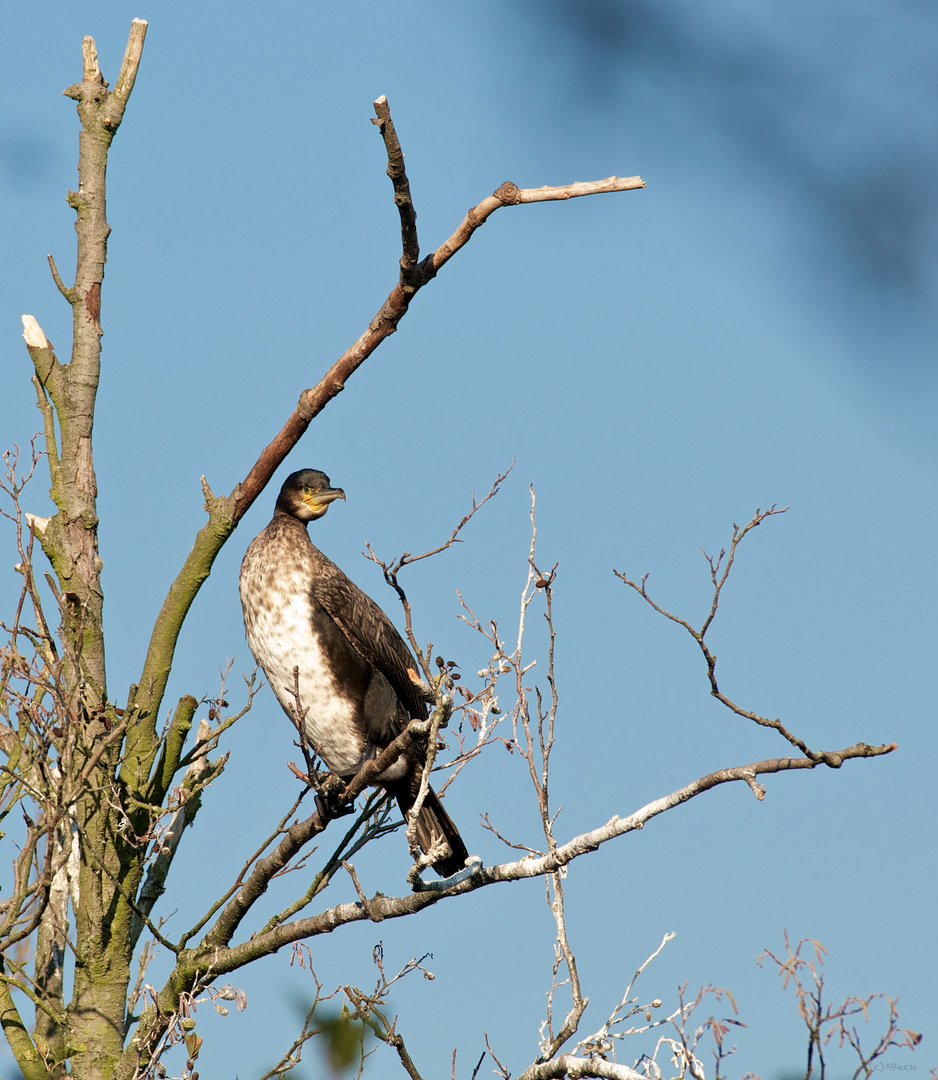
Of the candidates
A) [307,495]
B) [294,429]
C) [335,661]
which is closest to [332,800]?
[335,661]

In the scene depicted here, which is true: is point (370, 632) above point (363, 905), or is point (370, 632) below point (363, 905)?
above

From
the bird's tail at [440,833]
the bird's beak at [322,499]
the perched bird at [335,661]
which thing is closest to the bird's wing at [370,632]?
the perched bird at [335,661]

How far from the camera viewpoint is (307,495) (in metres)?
7.84

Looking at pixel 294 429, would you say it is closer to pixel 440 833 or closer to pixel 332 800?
pixel 332 800

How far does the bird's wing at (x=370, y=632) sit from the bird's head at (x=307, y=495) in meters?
0.79

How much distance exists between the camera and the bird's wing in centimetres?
684

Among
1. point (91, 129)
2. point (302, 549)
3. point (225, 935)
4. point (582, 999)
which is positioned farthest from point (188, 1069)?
point (91, 129)

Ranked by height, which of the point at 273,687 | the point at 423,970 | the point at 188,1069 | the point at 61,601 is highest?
the point at 273,687

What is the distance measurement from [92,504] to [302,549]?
1.20 m

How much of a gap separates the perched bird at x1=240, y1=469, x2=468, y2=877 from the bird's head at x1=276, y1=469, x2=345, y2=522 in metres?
0.72

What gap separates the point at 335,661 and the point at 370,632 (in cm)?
25

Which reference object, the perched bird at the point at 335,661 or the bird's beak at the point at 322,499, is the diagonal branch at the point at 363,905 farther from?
the bird's beak at the point at 322,499

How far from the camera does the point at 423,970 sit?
Result: 5820 mm

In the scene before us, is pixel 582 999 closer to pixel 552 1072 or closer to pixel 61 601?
pixel 552 1072
